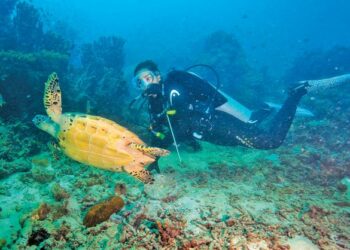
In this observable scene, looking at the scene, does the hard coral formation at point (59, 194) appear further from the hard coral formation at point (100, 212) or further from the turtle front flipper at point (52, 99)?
the turtle front flipper at point (52, 99)

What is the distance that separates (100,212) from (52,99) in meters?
1.54

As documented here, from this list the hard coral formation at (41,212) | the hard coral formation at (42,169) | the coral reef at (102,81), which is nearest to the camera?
the hard coral formation at (41,212)

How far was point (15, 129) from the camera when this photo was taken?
566cm

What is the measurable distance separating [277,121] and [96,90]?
6.54 m

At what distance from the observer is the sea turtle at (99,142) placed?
2.95 m

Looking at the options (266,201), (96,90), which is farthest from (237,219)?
(96,90)

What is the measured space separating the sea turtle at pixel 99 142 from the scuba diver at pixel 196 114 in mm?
1714

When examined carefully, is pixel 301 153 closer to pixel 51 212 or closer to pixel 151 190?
pixel 151 190

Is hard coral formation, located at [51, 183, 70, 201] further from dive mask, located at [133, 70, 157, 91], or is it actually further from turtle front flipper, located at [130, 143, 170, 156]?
dive mask, located at [133, 70, 157, 91]

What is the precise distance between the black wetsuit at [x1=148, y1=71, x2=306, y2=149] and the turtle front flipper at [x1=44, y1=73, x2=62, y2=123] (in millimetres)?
2175

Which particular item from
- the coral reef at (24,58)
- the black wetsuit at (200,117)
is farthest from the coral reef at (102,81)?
the black wetsuit at (200,117)

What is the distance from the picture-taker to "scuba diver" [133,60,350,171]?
5223 millimetres

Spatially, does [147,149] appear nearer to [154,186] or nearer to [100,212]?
[100,212]

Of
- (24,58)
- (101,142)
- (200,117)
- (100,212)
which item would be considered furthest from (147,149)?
(24,58)
